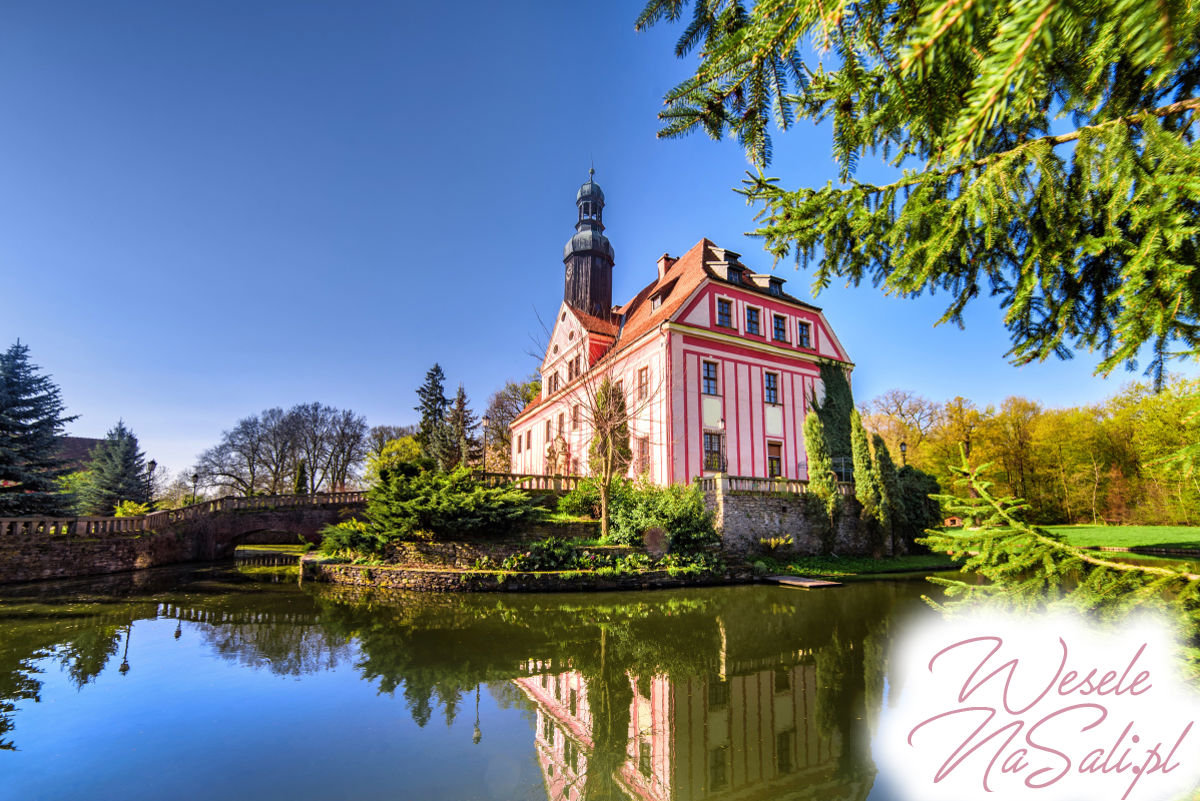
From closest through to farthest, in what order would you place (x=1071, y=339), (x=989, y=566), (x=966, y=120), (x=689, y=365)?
1. (x=966, y=120)
2. (x=989, y=566)
3. (x=1071, y=339)
4. (x=689, y=365)

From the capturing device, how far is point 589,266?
3134 cm

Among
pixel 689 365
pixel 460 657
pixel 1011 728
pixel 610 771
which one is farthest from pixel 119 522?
pixel 1011 728

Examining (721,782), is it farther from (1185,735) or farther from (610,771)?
(1185,735)

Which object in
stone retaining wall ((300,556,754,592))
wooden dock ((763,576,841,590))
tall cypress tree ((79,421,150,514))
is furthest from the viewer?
tall cypress tree ((79,421,150,514))

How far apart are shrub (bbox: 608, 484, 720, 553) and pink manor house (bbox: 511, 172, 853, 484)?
1.97 meters

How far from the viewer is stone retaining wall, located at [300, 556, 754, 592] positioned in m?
14.9

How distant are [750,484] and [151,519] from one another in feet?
84.1

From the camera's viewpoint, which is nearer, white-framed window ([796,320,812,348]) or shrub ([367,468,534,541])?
shrub ([367,468,534,541])

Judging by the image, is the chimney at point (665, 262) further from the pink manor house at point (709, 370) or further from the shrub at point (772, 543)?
the shrub at point (772, 543)

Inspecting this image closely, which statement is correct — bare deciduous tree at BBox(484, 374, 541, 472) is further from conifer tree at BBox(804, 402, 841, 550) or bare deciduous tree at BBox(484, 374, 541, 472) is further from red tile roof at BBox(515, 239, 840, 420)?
conifer tree at BBox(804, 402, 841, 550)

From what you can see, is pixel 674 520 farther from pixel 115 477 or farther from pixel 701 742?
pixel 115 477

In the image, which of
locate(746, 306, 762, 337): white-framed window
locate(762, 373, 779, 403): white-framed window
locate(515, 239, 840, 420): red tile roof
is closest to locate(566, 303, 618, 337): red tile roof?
locate(515, 239, 840, 420): red tile roof

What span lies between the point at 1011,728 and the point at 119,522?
92.8ft

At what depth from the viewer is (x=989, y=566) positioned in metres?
2.39
